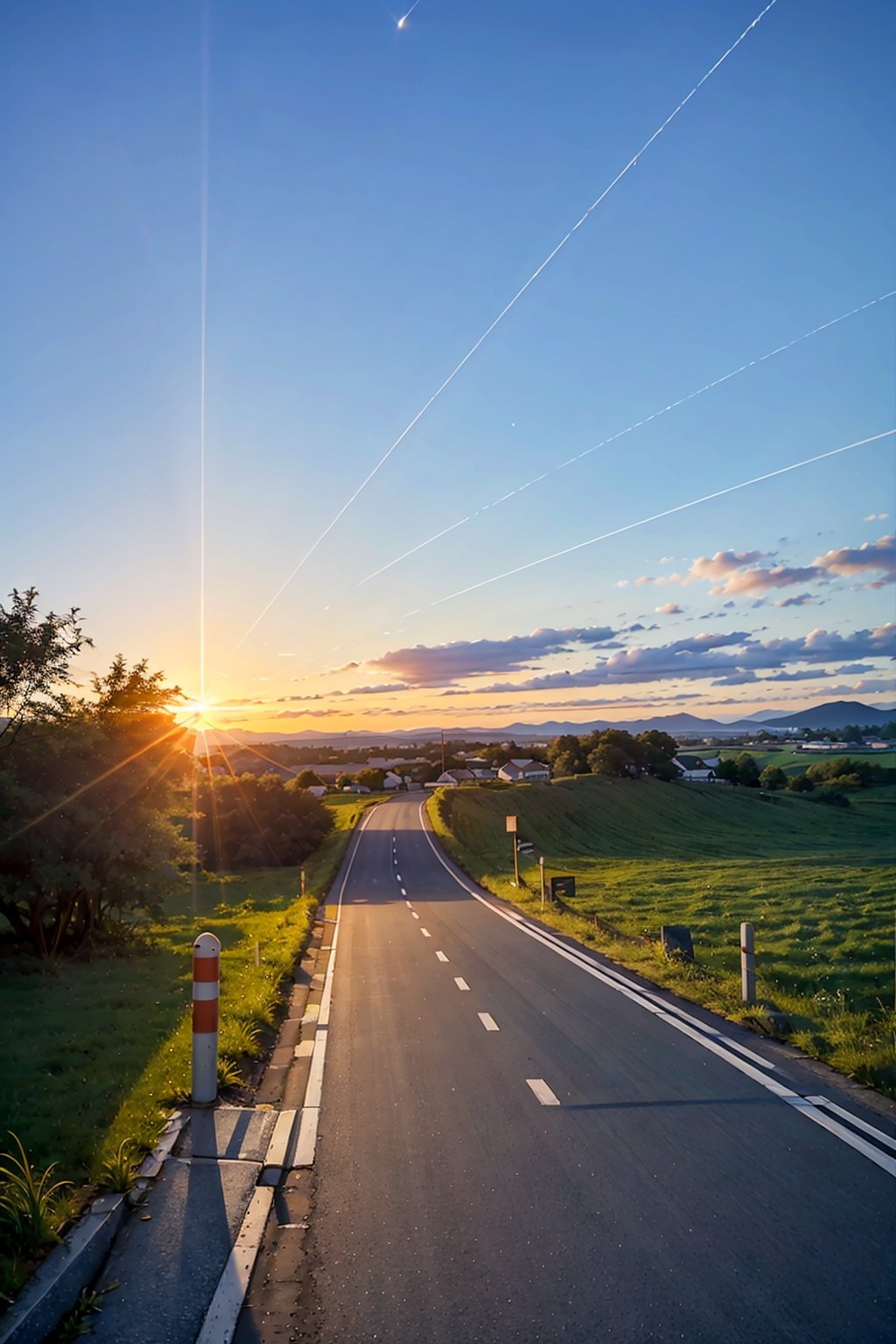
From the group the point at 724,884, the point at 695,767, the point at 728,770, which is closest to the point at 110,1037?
the point at 724,884

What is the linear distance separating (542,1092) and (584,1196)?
2.20 metres

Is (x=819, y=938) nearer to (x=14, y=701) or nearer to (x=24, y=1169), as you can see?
(x=14, y=701)

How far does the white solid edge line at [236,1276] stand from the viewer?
154 inches

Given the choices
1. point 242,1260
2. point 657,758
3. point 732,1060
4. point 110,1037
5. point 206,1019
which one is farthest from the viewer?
point 657,758

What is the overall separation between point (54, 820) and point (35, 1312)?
12815 millimetres

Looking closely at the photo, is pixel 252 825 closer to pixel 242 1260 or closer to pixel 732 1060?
pixel 732 1060

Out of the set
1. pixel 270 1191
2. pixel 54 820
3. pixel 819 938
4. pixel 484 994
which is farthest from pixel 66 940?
pixel 819 938

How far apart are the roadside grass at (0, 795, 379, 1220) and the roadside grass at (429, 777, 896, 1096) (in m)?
5.47

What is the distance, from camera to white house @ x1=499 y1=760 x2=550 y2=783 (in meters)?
147

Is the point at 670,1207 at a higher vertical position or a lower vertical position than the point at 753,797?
higher

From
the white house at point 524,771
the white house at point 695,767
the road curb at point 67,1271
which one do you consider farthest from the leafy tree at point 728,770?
the road curb at point 67,1271

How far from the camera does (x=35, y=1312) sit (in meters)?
3.76

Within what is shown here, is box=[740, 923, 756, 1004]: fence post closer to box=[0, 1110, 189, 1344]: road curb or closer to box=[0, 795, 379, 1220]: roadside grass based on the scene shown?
box=[0, 795, 379, 1220]: roadside grass

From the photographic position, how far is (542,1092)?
291 inches
